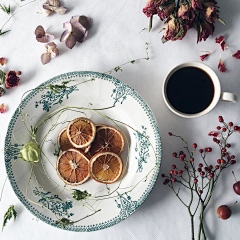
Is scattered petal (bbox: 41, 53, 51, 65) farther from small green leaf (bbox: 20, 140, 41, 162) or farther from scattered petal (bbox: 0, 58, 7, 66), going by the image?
small green leaf (bbox: 20, 140, 41, 162)

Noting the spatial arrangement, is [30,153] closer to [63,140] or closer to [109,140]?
[63,140]

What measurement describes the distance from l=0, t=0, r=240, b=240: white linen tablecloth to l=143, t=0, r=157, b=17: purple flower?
73 millimetres

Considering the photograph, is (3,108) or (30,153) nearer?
(30,153)

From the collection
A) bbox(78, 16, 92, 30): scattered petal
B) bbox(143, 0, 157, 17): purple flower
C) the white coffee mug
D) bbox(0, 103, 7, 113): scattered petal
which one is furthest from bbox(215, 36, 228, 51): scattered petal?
bbox(0, 103, 7, 113): scattered petal

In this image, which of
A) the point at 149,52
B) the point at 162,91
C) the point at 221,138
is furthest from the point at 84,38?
the point at 221,138

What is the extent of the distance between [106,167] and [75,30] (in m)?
0.47

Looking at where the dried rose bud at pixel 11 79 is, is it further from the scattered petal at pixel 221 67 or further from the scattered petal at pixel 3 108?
the scattered petal at pixel 221 67

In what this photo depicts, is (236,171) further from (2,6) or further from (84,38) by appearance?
(2,6)

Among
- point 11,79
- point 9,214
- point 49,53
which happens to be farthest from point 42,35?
point 9,214

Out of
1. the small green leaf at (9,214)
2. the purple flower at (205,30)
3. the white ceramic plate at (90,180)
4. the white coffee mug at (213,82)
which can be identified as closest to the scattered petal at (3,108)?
the white ceramic plate at (90,180)

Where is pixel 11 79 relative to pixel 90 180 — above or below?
above

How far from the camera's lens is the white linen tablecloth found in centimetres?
105

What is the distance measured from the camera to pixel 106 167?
39.8 inches

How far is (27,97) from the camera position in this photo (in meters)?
0.99
